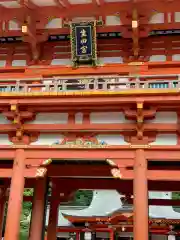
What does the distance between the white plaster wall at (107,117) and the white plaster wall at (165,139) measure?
2.66ft

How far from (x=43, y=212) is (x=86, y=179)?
5.93 ft

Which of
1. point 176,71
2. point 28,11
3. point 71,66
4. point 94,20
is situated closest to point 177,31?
point 176,71

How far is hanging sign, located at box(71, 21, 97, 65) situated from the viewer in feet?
35.4

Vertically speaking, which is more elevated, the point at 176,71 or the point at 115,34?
the point at 115,34

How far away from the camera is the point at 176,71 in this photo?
1084 centimetres

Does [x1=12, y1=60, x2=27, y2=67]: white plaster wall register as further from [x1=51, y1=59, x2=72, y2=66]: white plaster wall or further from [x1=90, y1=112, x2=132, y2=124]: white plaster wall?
[x1=90, y1=112, x2=132, y2=124]: white plaster wall

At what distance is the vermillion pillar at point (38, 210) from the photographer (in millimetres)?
10312

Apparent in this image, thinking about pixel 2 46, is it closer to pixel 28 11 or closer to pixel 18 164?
pixel 28 11

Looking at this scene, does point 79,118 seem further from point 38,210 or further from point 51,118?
point 38,210

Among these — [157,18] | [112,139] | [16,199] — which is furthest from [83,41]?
[16,199]

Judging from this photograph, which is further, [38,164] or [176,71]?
[176,71]

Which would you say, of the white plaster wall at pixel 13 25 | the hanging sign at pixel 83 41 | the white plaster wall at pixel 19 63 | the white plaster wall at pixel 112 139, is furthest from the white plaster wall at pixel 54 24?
the white plaster wall at pixel 112 139

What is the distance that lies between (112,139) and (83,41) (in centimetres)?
→ 335

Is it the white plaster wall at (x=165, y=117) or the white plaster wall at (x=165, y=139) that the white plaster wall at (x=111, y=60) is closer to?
the white plaster wall at (x=165, y=117)
